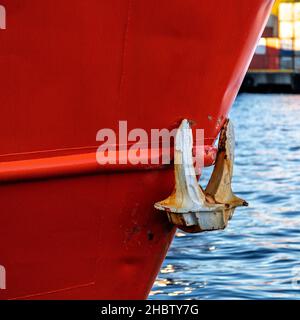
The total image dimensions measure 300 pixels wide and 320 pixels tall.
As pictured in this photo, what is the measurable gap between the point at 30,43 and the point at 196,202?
79 cm

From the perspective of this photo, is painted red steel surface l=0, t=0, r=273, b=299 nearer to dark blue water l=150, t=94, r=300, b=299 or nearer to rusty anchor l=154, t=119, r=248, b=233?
rusty anchor l=154, t=119, r=248, b=233

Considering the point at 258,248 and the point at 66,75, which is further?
the point at 258,248

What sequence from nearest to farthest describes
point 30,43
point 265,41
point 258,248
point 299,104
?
point 30,43
point 258,248
point 299,104
point 265,41

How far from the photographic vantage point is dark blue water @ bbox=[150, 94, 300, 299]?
7395 mm

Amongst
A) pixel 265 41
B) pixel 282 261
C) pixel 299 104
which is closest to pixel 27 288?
pixel 282 261

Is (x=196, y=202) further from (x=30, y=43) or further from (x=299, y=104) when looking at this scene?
(x=299, y=104)

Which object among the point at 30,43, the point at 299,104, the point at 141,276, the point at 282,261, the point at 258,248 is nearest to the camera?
the point at 30,43

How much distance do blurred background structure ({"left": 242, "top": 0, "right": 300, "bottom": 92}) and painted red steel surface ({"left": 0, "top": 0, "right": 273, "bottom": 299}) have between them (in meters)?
45.2

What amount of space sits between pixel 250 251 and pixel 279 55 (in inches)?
1694

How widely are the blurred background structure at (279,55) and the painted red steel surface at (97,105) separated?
45.2m

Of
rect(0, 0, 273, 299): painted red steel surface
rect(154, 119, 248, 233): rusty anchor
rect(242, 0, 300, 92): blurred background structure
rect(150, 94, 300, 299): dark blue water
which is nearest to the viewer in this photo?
rect(0, 0, 273, 299): painted red steel surface

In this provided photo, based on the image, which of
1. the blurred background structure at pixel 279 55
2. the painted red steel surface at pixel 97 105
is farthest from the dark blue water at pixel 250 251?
the blurred background structure at pixel 279 55

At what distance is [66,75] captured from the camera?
11.9 ft

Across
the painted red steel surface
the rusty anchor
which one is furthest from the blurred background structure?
the rusty anchor
